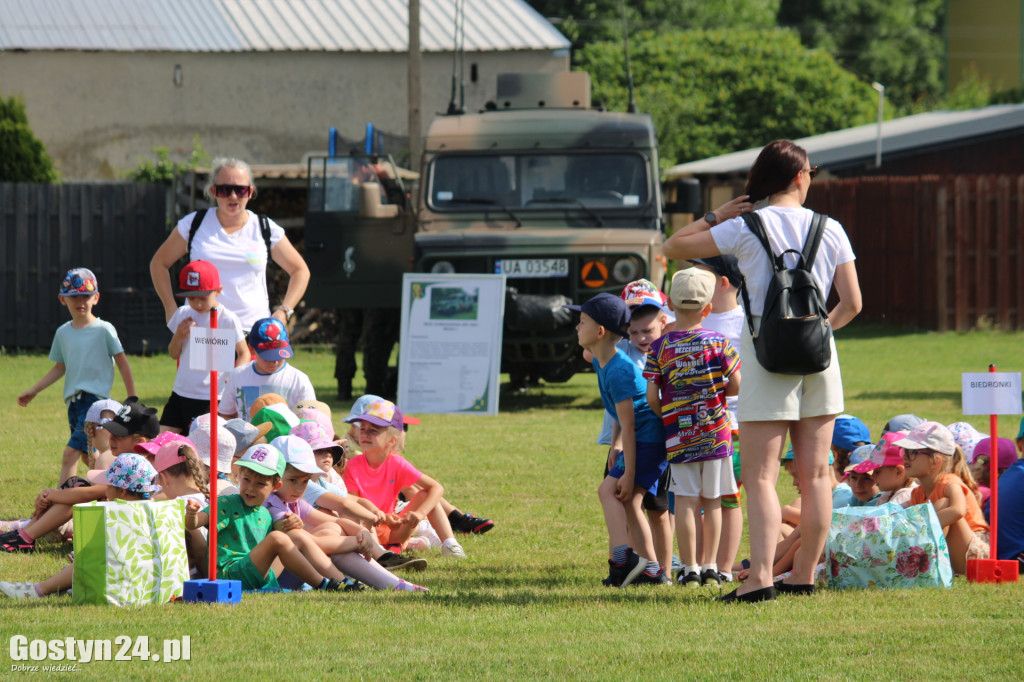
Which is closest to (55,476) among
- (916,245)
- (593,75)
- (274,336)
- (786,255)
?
(274,336)

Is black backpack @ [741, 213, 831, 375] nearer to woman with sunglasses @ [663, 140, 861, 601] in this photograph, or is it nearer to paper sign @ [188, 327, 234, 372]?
woman with sunglasses @ [663, 140, 861, 601]

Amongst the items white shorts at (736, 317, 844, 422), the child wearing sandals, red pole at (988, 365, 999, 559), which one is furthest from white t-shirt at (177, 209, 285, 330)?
red pole at (988, 365, 999, 559)

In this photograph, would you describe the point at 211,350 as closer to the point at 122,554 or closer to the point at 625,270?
the point at 122,554

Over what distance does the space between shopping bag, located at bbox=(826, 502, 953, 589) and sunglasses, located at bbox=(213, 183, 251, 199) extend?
3901 mm

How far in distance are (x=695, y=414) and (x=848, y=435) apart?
1586 millimetres

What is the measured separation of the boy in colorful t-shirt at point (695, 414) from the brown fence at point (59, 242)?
16.8 m

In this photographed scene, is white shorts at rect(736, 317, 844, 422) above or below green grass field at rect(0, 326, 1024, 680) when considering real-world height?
above

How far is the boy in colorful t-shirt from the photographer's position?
20.5ft

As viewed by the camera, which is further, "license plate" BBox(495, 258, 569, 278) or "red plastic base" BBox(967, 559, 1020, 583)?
"license plate" BBox(495, 258, 569, 278)

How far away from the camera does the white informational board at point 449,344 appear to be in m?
14.0

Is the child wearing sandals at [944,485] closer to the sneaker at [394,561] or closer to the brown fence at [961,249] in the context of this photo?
the sneaker at [394,561]

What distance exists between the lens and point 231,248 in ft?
26.6

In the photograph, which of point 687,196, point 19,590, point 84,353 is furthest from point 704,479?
point 687,196

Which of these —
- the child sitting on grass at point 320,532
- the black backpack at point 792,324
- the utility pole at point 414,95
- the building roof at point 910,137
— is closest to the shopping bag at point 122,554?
the child sitting on grass at point 320,532
